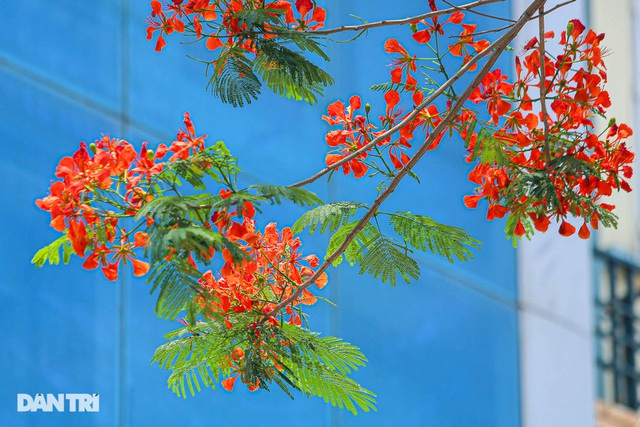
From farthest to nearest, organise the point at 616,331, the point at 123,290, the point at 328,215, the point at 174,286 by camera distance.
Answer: the point at 616,331, the point at 123,290, the point at 328,215, the point at 174,286

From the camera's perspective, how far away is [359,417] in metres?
4.62

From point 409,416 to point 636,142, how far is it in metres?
5.72

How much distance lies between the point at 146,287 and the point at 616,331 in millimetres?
6643

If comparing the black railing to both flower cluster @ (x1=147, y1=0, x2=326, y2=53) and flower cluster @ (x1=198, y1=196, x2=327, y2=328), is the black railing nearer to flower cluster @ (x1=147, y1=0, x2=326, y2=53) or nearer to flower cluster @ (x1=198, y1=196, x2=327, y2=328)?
flower cluster @ (x1=198, y1=196, x2=327, y2=328)

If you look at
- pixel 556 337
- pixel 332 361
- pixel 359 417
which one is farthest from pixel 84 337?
pixel 556 337

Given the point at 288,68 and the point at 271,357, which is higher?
the point at 288,68

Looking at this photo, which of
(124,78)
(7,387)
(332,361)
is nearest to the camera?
(332,361)

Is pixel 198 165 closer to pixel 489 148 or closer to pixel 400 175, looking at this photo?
pixel 400 175

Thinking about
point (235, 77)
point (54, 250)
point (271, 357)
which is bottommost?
point (271, 357)

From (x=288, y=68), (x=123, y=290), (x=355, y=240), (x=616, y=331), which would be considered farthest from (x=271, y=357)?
(x=616, y=331)

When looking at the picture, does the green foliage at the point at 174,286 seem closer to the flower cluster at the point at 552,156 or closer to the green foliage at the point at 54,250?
Answer: the green foliage at the point at 54,250

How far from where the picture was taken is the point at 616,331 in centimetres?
963

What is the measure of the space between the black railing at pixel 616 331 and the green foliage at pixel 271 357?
25.4ft

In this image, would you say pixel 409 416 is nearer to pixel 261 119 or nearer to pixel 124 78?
pixel 261 119
